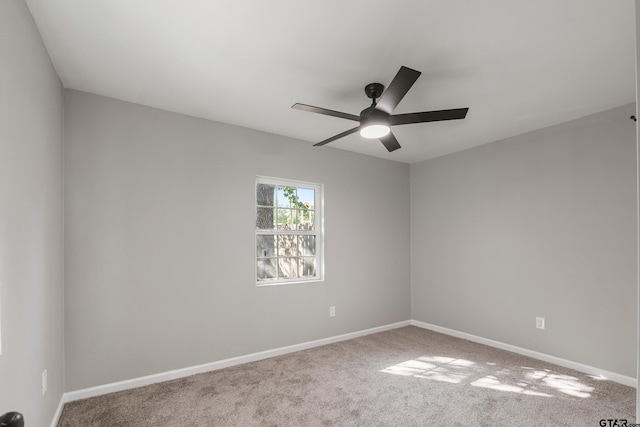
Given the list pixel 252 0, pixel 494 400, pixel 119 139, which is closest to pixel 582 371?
pixel 494 400

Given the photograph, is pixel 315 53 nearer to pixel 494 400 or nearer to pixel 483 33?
pixel 483 33

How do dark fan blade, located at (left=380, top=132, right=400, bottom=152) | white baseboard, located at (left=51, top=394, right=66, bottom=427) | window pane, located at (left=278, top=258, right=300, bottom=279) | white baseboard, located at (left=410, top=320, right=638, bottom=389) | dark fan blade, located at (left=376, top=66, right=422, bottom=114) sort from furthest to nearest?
window pane, located at (left=278, top=258, right=300, bottom=279), white baseboard, located at (left=410, top=320, right=638, bottom=389), dark fan blade, located at (left=380, top=132, right=400, bottom=152), white baseboard, located at (left=51, top=394, right=66, bottom=427), dark fan blade, located at (left=376, top=66, right=422, bottom=114)

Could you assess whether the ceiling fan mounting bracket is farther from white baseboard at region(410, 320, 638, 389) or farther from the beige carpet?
white baseboard at region(410, 320, 638, 389)

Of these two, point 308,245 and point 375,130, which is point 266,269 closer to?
point 308,245

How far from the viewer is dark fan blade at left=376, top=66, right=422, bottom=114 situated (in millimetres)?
1954

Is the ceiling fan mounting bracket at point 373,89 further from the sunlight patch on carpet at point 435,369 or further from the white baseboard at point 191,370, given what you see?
the white baseboard at point 191,370

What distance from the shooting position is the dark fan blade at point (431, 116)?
2.35 metres

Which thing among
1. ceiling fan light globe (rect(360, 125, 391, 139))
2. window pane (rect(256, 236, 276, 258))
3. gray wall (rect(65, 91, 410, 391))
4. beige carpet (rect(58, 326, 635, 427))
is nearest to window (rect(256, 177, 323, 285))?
window pane (rect(256, 236, 276, 258))

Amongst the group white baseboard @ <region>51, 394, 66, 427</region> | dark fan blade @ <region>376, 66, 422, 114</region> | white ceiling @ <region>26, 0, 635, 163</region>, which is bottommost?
white baseboard @ <region>51, 394, 66, 427</region>

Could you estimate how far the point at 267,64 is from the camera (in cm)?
239

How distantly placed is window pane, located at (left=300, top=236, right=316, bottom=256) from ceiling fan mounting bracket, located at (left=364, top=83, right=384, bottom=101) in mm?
2075

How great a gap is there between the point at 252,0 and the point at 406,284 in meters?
4.33

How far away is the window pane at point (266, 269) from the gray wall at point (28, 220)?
1.80 meters

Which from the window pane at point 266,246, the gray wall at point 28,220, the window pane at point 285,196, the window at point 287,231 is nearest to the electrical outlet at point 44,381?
the gray wall at point 28,220
